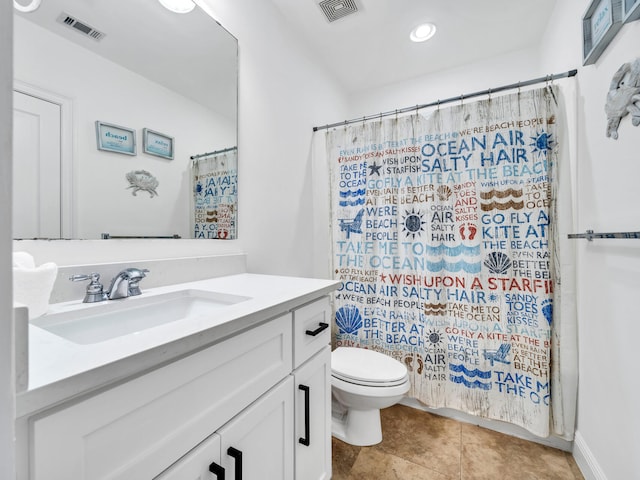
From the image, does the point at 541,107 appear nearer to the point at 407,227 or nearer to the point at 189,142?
the point at 407,227

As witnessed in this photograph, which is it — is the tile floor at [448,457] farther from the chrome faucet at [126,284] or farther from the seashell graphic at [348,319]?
the chrome faucet at [126,284]

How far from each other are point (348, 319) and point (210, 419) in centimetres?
137

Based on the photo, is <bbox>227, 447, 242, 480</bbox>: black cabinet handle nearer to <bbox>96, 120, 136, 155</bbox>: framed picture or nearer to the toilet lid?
the toilet lid

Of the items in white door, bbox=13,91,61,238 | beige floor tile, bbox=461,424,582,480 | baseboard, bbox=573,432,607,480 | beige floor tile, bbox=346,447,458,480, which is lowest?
beige floor tile, bbox=461,424,582,480

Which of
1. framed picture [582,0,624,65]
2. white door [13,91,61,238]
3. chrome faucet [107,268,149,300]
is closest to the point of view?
white door [13,91,61,238]

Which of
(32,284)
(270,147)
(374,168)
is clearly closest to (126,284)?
(32,284)

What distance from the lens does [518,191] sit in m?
1.46

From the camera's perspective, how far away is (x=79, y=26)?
34.0 inches

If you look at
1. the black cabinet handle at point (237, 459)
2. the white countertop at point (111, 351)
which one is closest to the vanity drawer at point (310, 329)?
the white countertop at point (111, 351)

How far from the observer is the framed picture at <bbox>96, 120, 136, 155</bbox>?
91cm

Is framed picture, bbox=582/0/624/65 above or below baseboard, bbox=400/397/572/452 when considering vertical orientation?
above

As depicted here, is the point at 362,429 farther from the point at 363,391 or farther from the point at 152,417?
the point at 152,417

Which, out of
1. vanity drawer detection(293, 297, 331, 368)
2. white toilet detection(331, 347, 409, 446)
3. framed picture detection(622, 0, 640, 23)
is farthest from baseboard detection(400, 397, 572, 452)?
framed picture detection(622, 0, 640, 23)

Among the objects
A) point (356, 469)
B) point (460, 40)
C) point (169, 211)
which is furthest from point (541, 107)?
point (356, 469)
